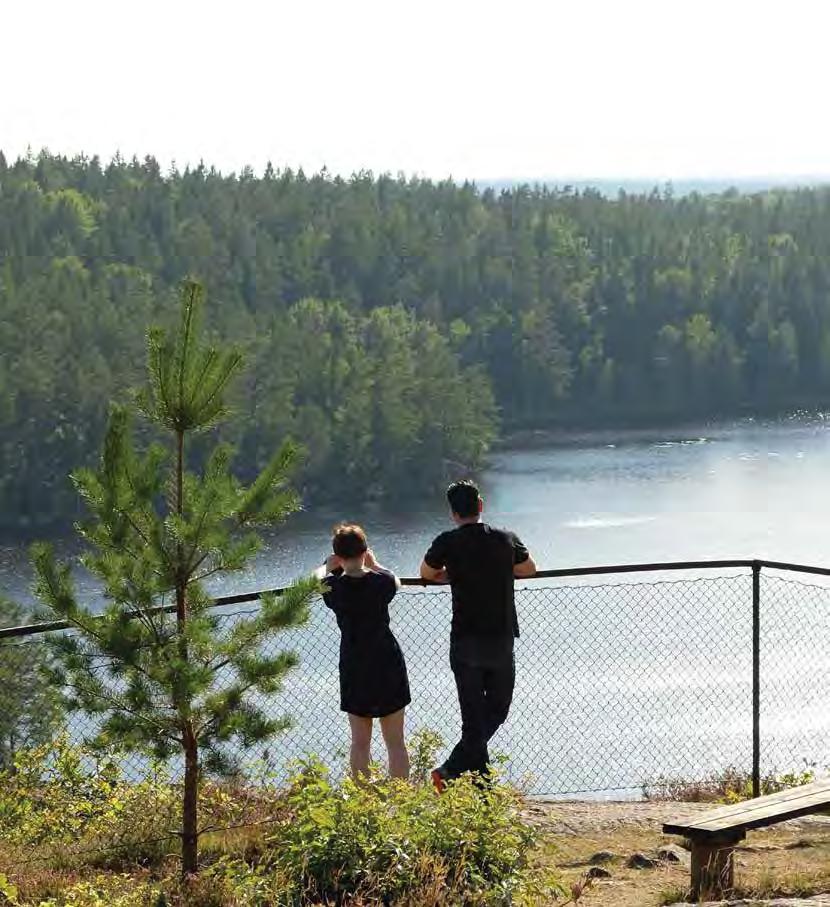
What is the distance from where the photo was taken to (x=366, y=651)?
6828mm

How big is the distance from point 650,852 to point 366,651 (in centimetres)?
145

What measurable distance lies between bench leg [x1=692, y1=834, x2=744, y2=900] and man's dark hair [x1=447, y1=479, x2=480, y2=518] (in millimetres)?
1678

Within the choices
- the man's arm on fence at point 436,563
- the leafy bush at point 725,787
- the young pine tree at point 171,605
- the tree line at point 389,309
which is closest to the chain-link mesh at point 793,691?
the leafy bush at point 725,787

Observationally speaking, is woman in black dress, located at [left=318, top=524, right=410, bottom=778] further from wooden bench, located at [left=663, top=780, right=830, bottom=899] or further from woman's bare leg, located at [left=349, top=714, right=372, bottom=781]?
wooden bench, located at [left=663, top=780, right=830, bottom=899]

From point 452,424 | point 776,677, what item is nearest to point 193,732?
point 776,677

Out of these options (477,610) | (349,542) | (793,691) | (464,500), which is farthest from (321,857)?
(793,691)

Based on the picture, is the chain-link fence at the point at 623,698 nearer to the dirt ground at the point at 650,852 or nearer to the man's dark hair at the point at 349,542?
the dirt ground at the point at 650,852

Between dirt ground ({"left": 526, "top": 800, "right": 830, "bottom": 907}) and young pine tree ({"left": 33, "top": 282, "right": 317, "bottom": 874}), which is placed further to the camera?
dirt ground ({"left": 526, "top": 800, "right": 830, "bottom": 907})

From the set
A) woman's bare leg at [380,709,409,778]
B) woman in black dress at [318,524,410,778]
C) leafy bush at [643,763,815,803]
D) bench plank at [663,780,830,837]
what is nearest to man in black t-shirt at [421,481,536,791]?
woman's bare leg at [380,709,409,778]

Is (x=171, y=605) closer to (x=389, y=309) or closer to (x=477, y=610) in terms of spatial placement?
(x=477, y=610)

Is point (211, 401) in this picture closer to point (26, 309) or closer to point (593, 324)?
point (26, 309)

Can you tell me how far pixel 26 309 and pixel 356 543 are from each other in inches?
3312

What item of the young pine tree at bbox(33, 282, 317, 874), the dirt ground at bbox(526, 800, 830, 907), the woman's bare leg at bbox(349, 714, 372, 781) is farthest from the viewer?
the woman's bare leg at bbox(349, 714, 372, 781)

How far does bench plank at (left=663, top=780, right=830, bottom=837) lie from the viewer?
6.06m
